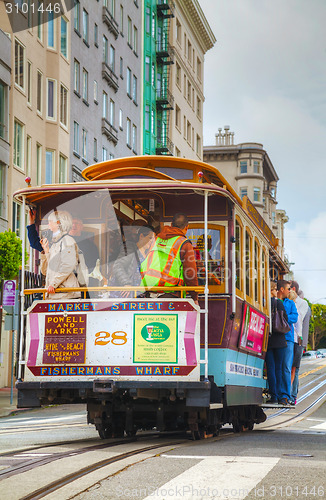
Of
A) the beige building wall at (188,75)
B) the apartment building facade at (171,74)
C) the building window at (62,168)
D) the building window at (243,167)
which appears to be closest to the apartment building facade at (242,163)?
the building window at (243,167)

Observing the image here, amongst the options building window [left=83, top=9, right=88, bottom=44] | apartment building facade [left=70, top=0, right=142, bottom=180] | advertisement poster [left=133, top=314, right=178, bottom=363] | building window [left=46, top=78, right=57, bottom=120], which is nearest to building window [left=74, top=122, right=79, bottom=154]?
apartment building facade [left=70, top=0, right=142, bottom=180]

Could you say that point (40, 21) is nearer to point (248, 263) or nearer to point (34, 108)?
point (34, 108)

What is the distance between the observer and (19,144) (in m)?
33.4

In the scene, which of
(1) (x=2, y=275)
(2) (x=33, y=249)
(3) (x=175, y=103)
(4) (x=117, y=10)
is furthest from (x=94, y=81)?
(2) (x=33, y=249)

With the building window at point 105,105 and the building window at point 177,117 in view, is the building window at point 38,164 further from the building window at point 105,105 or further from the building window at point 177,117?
the building window at point 177,117

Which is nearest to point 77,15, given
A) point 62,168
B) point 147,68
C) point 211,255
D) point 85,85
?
point 85,85

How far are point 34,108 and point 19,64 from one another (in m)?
2.03

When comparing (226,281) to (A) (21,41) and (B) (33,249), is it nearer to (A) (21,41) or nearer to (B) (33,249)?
(B) (33,249)

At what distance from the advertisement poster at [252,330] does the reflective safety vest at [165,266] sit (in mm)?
1942

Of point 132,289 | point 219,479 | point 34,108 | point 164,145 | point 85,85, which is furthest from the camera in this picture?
point 164,145

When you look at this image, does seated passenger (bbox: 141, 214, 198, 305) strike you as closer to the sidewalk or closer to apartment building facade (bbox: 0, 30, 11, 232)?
the sidewalk

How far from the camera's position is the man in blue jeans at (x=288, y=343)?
48.1 feet

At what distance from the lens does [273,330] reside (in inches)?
587

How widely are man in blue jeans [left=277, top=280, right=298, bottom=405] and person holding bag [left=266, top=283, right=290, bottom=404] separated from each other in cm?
5
